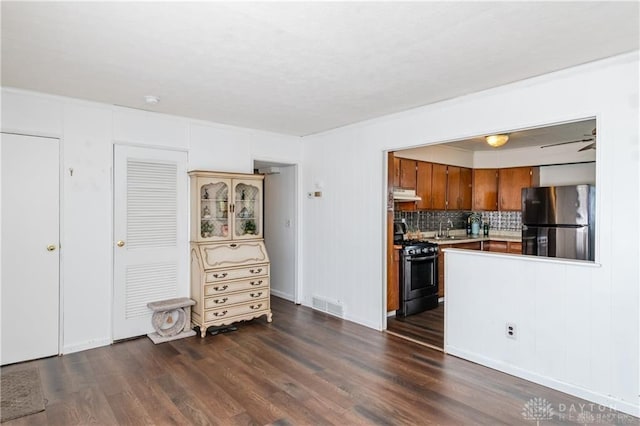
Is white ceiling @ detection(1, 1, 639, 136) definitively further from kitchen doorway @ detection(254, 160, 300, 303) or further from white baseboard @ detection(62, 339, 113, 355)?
white baseboard @ detection(62, 339, 113, 355)

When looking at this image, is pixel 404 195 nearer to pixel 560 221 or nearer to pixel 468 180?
pixel 468 180

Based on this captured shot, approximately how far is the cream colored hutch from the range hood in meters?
1.87

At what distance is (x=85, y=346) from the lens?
369 centimetres

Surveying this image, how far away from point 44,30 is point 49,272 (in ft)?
7.56

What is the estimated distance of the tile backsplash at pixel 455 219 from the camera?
6035 mm

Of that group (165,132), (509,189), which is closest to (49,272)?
(165,132)

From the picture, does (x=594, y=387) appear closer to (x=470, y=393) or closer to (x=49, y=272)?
(x=470, y=393)

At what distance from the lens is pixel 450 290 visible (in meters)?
3.64

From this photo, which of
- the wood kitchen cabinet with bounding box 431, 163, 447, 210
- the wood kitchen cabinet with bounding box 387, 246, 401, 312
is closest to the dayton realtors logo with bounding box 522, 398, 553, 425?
the wood kitchen cabinet with bounding box 387, 246, 401, 312

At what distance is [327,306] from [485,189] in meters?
3.53

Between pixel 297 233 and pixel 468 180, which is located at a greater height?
pixel 468 180

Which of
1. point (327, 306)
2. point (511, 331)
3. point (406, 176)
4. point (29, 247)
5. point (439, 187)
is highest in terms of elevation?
point (406, 176)

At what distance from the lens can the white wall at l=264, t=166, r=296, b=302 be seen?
5570 millimetres

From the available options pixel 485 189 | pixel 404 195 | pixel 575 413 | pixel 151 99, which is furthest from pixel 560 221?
pixel 151 99
